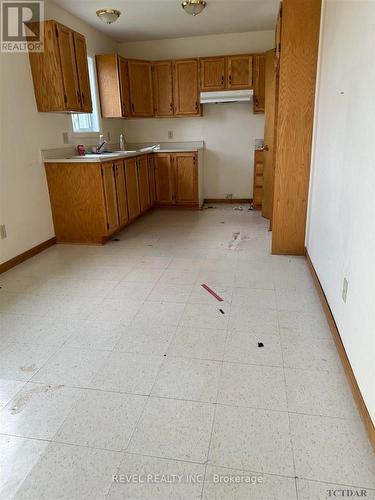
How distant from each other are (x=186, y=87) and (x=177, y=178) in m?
1.35

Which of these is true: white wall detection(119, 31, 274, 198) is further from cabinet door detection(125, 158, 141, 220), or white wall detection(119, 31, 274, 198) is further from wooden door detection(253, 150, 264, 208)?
cabinet door detection(125, 158, 141, 220)

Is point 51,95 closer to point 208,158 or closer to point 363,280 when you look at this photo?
point 208,158

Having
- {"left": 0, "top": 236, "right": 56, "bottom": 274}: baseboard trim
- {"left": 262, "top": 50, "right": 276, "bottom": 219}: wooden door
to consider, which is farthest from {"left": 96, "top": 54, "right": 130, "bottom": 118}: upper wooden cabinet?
{"left": 0, "top": 236, "right": 56, "bottom": 274}: baseboard trim

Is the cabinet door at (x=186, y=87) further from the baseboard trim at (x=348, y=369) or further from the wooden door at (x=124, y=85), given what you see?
the baseboard trim at (x=348, y=369)

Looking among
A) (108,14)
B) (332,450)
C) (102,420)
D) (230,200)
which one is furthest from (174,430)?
(230,200)

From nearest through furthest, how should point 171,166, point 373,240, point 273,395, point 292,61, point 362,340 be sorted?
point 373,240 < point 362,340 < point 273,395 < point 292,61 < point 171,166

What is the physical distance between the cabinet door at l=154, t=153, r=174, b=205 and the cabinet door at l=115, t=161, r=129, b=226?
1.17 m

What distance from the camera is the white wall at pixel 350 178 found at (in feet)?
4.69

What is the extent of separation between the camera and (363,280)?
1.47m

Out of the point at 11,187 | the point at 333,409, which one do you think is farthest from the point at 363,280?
the point at 11,187

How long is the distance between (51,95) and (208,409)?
3250 millimetres

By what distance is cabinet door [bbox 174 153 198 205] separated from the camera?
514 cm

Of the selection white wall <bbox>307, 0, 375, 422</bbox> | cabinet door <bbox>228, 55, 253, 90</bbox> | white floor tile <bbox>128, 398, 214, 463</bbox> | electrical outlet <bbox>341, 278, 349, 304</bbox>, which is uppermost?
cabinet door <bbox>228, 55, 253, 90</bbox>

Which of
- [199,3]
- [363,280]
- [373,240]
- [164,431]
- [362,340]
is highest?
[199,3]
